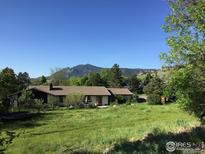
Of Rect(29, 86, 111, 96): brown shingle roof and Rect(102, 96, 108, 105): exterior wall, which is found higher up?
Rect(29, 86, 111, 96): brown shingle roof

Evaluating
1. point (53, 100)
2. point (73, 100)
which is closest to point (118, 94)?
point (73, 100)

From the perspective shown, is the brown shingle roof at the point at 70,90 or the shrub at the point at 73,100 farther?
the brown shingle roof at the point at 70,90

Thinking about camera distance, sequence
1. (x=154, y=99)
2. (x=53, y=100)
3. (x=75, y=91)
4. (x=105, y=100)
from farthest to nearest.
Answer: (x=105, y=100), (x=75, y=91), (x=154, y=99), (x=53, y=100)

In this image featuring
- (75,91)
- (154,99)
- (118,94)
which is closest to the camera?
(154,99)

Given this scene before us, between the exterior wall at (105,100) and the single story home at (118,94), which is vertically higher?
the single story home at (118,94)

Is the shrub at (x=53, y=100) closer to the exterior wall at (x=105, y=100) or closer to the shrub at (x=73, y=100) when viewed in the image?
the shrub at (x=73, y=100)

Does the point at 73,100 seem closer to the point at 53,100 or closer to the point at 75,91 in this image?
the point at 53,100

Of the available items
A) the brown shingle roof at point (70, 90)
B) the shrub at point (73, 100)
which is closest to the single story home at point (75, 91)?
the brown shingle roof at point (70, 90)

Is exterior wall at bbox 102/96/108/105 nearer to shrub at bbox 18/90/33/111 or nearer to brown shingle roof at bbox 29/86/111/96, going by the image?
brown shingle roof at bbox 29/86/111/96

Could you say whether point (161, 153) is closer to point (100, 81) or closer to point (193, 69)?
point (193, 69)

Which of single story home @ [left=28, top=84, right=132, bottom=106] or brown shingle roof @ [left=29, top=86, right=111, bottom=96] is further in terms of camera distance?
brown shingle roof @ [left=29, top=86, right=111, bottom=96]

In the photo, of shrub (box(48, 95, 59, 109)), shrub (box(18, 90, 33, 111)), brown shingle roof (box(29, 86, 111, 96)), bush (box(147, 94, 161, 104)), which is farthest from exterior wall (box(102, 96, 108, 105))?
shrub (box(18, 90, 33, 111))

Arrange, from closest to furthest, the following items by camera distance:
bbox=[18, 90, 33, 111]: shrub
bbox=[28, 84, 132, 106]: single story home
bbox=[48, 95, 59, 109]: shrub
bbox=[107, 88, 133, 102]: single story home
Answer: bbox=[18, 90, 33, 111]: shrub
bbox=[48, 95, 59, 109]: shrub
bbox=[28, 84, 132, 106]: single story home
bbox=[107, 88, 133, 102]: single story home

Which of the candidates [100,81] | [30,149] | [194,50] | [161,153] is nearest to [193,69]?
[194,50]
